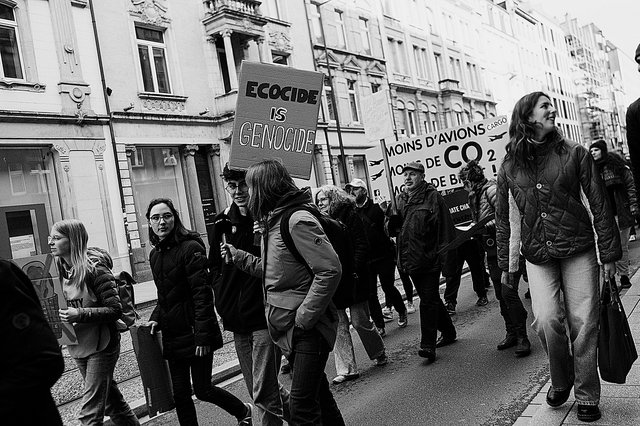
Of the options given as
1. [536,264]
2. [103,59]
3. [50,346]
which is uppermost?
[103,59]

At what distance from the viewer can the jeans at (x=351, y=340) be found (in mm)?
6156

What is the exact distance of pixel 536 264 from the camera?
4.04 meters

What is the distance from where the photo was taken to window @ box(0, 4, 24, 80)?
55.9ft

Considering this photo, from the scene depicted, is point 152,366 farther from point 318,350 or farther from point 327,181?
point 327,181

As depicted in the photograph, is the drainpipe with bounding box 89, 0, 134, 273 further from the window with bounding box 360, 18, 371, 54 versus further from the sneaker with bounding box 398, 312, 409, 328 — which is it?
the window with bounding box 360, 18, 371, 54

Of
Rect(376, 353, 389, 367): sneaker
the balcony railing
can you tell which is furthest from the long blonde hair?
the balcony railing

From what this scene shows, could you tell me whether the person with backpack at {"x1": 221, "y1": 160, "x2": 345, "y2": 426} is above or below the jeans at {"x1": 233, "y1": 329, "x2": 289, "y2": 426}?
above

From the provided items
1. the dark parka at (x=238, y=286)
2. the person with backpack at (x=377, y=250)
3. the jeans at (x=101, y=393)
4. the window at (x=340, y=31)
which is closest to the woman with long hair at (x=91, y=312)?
the jeans at (x=101, y=393)

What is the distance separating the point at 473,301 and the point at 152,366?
6.33 metres

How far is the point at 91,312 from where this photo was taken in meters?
4.37

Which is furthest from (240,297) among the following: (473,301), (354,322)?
(473,301)

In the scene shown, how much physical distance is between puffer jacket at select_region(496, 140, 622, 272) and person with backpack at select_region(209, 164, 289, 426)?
1761 millimetres

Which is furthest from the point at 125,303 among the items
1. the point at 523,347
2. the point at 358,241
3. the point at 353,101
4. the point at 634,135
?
the point at 353,101

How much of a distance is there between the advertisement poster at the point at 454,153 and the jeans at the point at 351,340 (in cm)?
589
